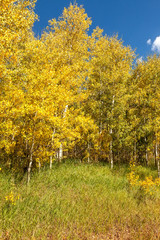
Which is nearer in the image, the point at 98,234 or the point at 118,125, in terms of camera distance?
the point at 98,234

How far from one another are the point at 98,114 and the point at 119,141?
340 cm

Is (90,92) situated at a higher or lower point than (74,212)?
higher

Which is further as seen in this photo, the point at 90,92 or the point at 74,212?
the point at 90,92

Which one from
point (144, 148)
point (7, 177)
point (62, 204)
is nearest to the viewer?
point (62, 204)

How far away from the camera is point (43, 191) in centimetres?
884

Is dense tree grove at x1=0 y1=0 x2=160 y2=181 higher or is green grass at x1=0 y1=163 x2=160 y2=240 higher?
dense tree grove at x1=0 y1=0 x2=160 y2=181

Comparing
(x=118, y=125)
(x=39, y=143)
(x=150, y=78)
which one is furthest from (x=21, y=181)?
(x=150, y=78)

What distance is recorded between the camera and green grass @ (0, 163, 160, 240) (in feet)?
19.4

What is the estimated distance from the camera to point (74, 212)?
711 centimetres

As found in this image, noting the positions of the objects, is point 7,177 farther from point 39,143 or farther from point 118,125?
point 118,125

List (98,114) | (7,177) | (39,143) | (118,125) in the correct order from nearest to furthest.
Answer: (7,177) < (39,143) < (118,125) < (98,114)

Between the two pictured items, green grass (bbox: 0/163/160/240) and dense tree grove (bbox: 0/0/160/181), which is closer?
green grass (bbox: 0/163/160/240)

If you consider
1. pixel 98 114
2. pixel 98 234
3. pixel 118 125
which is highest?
pixel 98 114

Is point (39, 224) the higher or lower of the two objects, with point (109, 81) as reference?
lower
